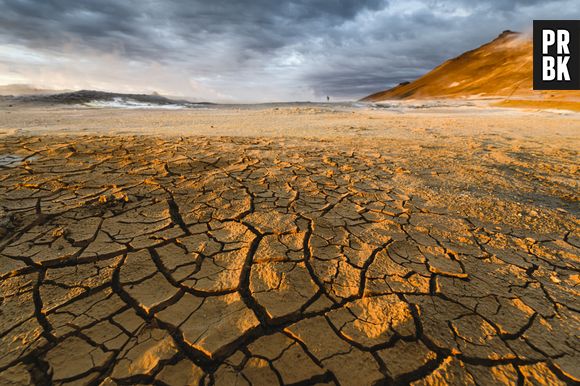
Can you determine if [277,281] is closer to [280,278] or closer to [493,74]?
[280,278]

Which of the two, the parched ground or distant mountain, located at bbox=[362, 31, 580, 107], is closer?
the parched ground

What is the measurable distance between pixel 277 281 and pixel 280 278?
1.2 inches

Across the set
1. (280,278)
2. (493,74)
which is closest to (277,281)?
(280,278)

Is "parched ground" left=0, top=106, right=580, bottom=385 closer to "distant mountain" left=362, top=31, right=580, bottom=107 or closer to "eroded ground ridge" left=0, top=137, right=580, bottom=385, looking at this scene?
"eroded ground ridge" left=0, top=137, right=580, bottom=385

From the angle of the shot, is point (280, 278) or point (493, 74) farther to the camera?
point (493, 74)

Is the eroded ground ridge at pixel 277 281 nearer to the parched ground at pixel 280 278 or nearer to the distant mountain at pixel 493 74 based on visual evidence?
the parched ground at pixel 280 278

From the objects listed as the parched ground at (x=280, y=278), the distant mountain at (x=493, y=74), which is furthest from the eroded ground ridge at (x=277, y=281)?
the distant mountain at (x=493, y=74)

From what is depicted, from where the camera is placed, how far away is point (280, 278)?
162cm

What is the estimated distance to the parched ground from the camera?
1146 mm

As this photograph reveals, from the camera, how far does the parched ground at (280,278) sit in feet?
3.76

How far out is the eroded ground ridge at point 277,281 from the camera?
115 centimetres

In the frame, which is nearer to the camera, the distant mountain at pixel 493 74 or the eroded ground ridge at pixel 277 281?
the eroded ground ridge at pixel 277 281

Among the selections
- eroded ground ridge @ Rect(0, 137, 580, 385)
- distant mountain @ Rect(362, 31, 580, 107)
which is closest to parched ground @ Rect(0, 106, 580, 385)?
eroded ground ridge @ Rect(0, 137, 580, 385)

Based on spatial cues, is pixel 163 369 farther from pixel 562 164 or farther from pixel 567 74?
pixel 567 74
